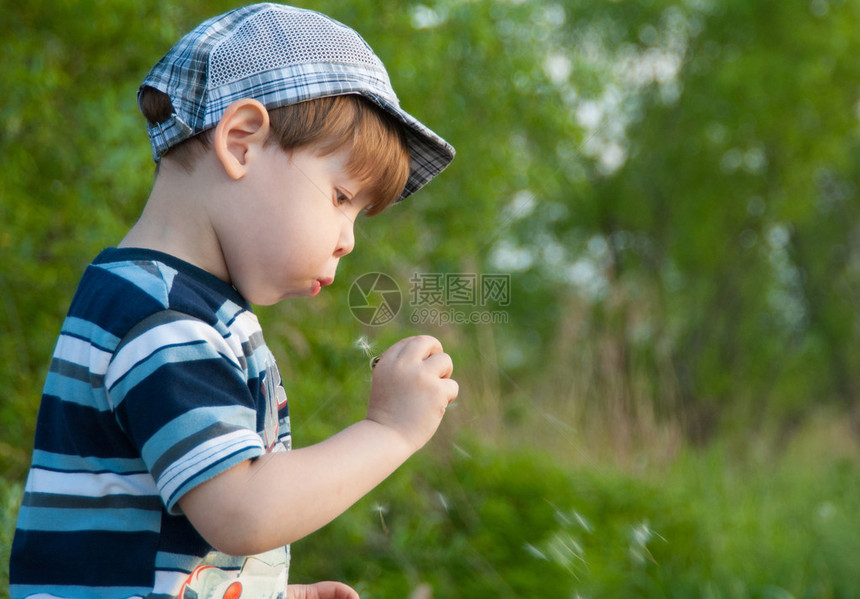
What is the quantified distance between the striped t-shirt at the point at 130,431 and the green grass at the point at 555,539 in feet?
3.91

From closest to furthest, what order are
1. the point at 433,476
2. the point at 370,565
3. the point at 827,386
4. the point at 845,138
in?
the point at 370,565 → the point at 433,476 → the point at 845,138 → the point at 827,386

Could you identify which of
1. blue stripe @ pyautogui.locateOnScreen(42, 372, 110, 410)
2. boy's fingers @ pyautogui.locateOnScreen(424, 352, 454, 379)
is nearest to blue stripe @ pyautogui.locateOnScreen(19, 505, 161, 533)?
blue stripe @ pyautogui.locateOnScreen(42, 372, 110, 410)

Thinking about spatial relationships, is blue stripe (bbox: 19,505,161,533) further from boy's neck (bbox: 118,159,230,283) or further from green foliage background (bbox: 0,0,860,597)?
green foliage background (bbox: 0,0,860,597)

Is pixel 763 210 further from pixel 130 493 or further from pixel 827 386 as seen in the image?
pixel 130 493

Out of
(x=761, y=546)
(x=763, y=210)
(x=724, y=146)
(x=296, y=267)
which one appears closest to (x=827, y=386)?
(x=763, y=210)

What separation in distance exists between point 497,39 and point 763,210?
677 cm

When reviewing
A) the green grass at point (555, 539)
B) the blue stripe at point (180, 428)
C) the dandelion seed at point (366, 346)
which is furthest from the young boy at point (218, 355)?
the green grass at point (555, 539)

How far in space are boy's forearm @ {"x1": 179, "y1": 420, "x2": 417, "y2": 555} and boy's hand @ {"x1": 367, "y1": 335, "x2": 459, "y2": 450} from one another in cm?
4

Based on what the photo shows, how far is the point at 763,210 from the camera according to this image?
8.99 m

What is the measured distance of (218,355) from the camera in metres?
0.77

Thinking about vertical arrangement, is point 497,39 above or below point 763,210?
above

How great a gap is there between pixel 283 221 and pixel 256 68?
0.18m

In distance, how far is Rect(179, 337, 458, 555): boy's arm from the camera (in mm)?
730

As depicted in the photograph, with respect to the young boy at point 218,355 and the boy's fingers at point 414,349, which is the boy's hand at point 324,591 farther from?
the boy's fingers at point 414,349
